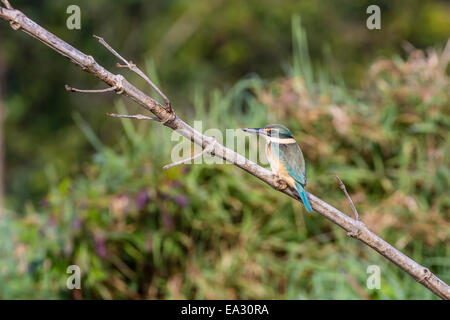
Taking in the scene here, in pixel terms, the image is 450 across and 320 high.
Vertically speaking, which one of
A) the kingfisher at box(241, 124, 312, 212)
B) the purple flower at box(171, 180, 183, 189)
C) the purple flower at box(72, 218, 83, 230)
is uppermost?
the purple flower at box(171, 180, 183, 189)

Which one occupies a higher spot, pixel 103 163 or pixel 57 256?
pixel 103 163

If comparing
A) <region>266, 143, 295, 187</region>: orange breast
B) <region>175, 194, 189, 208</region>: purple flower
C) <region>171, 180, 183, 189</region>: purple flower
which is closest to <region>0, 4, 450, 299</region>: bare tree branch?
<region>266, 143, 295, 187</region>: orange breast

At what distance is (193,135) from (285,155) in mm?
506

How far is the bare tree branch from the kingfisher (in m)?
0.15

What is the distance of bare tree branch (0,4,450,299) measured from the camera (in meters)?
1.43

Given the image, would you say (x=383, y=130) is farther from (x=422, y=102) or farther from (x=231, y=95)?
(x=231, y=95)

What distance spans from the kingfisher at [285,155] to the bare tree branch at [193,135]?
0.15 meters

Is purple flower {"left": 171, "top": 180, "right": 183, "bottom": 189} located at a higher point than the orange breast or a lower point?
higher

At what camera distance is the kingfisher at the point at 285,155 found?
1.98 meters

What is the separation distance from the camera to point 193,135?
1622 mm

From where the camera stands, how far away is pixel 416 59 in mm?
3770

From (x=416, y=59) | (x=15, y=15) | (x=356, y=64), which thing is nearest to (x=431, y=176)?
(x=416, y=59)

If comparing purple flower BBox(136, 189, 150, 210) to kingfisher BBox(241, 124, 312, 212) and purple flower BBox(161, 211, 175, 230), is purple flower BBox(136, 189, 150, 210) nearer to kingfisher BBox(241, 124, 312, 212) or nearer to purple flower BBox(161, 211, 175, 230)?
purple flower BBox(161, 211, 175, 230)

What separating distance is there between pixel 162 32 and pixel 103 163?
6.66m
